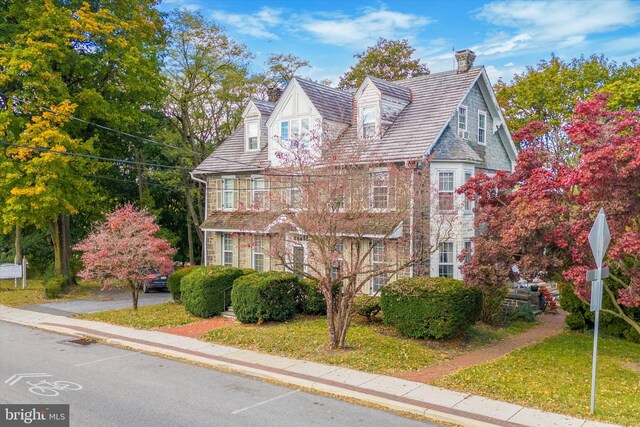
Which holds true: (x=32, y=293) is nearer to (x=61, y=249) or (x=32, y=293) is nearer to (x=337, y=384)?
(x=61, y=249)

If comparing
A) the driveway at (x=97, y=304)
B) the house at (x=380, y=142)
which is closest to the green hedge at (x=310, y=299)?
the house at (x=380, y=142)

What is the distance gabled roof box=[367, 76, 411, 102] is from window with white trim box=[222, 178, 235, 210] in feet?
28.6

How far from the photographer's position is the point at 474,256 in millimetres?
13953

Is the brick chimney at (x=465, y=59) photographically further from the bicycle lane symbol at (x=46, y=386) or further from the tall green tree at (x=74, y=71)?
the bicycle lane symbol at (x=46, y=386)

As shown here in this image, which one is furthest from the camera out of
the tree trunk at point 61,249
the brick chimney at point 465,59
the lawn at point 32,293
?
the tree trunk at point 61,249

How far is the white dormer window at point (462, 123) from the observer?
2159cm

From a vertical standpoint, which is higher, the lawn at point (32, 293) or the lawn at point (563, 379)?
the lawn at point (32, 293)

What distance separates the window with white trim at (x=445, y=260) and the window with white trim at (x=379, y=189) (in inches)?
227

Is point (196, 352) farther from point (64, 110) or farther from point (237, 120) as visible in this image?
point (237, 120)

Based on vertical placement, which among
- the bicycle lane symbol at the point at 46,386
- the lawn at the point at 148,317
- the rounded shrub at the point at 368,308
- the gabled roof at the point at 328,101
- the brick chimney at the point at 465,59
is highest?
the brick chimney at the point at 465,59

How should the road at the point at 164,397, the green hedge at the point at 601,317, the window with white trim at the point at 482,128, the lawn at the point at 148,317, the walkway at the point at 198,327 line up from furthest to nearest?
1. the window with white trim at the point at 482,128
2. the lawn at the point at 148,317
3. the walkway at the point at 198,327
4. the green hedge at the point at 601,317
5. the road at the point at 164,397

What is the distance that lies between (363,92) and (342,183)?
31.8 ft

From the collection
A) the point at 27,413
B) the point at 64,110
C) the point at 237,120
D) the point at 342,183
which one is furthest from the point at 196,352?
the point at 237,120

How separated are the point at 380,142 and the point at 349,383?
11844 millimetres
